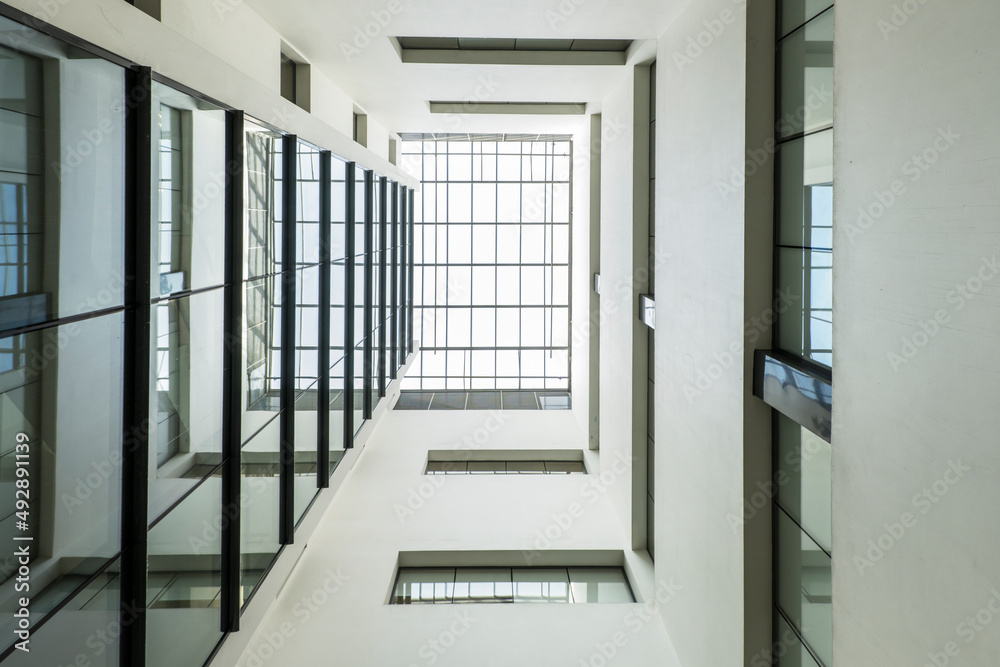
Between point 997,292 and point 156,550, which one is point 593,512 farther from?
point 997,292

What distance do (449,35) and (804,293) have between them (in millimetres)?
8563

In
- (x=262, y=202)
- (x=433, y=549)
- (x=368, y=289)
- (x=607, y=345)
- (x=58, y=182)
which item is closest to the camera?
(x=58, y=182)

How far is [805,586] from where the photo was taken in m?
8.05

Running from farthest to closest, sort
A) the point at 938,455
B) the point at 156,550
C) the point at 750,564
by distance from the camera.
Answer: the point at 750,564
the point at 156,550
the point at 938,455

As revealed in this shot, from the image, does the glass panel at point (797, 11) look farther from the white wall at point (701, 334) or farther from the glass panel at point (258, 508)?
the glass panel at point (258, 508)

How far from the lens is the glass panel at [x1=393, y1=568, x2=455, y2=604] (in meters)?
15.4

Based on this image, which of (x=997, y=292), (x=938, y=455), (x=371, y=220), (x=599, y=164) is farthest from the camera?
(x=599, y=164)

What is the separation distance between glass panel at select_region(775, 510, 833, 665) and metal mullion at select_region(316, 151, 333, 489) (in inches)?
339

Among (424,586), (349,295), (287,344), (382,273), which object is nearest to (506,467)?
(382,273)

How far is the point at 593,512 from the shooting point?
62.4 ft

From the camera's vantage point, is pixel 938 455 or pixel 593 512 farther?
pixel 593 512

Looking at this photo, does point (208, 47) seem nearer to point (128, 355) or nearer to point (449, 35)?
point (449, 35)

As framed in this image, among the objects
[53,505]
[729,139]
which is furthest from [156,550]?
[729,139]

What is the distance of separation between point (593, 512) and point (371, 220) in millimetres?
9245
